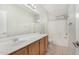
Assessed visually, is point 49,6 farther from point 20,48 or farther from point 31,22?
point 20,48

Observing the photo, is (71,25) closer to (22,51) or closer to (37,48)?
(37,48)

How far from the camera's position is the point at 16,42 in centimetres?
142

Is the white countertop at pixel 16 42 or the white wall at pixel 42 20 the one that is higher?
the white wall at pixel 42 20

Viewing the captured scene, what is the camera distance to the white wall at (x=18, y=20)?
140 cm

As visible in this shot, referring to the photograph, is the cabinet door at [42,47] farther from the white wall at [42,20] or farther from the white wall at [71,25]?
the white wall at [71,25]

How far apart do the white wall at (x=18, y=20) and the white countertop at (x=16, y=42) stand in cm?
8

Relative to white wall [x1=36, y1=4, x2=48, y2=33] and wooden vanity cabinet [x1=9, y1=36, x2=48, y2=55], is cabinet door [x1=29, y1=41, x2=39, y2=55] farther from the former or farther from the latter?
white wall [x1=36, y1=4, x2=48, y2=33]

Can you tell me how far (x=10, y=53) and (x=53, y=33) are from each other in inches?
26.6

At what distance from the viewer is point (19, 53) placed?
1.33m

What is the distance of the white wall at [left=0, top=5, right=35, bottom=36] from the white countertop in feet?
0.25

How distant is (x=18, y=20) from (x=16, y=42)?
32 cm

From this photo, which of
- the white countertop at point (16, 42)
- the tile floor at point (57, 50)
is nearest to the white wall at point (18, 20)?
the white countertop at point (16, 42)

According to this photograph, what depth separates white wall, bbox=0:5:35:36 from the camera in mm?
1403

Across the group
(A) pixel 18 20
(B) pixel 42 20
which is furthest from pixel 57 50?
(A) pixel 18 20
